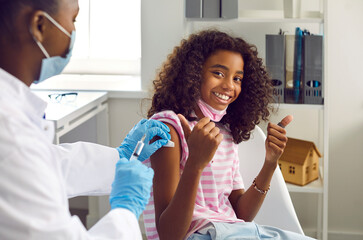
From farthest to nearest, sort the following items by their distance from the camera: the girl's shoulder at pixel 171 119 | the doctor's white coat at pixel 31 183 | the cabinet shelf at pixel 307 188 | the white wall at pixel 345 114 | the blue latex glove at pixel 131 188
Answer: the white wall at pixel 345 114 < the cabinet shelf at pixel 307 188 < the girl's shoulder at pixel 171 119 < the blue latex glove at pixel 131 188 < the doctor's white coat at pixel 31 183

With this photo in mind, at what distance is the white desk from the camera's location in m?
2.11

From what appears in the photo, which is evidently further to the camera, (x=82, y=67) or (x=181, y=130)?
(x=82, y=67)

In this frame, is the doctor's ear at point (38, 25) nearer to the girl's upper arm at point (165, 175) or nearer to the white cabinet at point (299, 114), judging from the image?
the girl's upper arm at point (165, 175)

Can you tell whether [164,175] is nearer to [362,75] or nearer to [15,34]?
[15,34]

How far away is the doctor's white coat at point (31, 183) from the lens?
0.86 m

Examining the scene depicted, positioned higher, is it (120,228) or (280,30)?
(280,30)

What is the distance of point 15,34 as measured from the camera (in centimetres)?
96

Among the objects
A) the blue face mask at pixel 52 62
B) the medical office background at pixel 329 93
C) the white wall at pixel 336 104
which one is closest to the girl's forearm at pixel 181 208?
the blue face mask at pixel 52 62

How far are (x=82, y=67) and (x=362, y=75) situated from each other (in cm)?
160

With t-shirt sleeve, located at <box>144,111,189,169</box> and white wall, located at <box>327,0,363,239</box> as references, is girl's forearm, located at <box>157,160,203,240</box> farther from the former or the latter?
white wall, located at <box>327,0,363,239</box>

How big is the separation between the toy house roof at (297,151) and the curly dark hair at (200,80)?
60cm

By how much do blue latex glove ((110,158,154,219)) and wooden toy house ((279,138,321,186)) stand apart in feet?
4.45

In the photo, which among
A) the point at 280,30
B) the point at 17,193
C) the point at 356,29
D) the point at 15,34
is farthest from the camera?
the point at 356,29

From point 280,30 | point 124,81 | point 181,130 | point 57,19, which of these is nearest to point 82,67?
point 124,81
